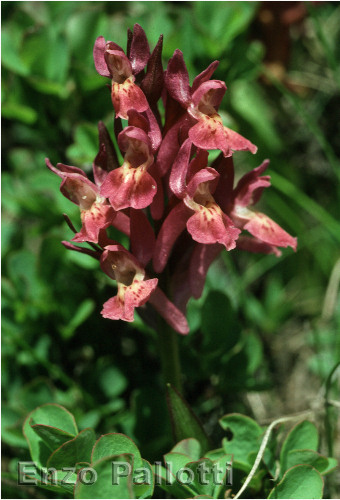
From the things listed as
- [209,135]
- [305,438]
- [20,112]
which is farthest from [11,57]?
[305,438]

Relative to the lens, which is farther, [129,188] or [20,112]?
[20,112]

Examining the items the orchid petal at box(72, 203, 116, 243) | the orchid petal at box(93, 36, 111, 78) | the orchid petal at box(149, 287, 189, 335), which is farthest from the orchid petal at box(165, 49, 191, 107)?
the orchid petal at box(149, 287, 189, 335)

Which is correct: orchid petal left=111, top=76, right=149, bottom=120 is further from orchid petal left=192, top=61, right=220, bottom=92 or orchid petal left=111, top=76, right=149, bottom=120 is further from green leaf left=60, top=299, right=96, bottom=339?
green leaf left=60, top=299, right=96, bottom=339

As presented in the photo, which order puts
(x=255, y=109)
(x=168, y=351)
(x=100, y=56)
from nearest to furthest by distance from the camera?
(x=100, y=56) → (x=168, y=351) → (x=255, y=109)

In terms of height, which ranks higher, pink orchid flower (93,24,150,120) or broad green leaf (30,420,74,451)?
pink orchid flower (93,24,150,120)

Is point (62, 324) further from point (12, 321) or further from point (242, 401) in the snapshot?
point (242, 401)

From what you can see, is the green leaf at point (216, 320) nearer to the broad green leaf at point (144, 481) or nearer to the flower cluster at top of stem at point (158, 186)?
the flower cluster at top of stem at point (158, 186)

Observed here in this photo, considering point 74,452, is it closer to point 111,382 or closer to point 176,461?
point 176,461
